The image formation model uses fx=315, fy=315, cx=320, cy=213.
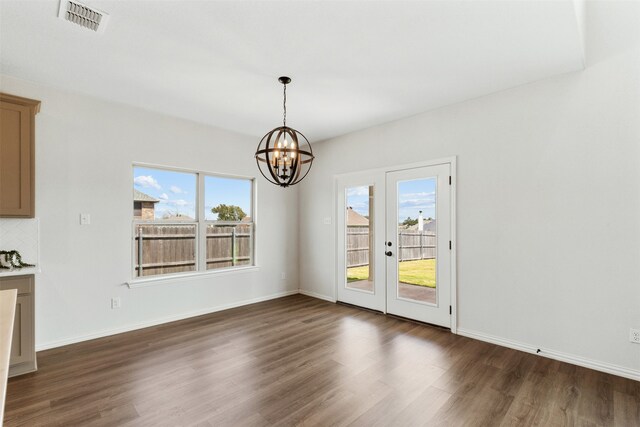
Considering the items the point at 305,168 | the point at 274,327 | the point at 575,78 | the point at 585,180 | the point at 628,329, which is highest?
the point at 575,78

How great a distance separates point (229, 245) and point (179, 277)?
95 centimetres

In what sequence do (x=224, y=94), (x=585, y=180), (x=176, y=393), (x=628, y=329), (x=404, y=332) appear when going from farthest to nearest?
(x=404, y=332), (x=224, y=94), (x=585, y=180), (x=628, y=329), (x=176, y=393)

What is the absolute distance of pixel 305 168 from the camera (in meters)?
5.93

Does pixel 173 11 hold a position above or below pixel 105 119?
above

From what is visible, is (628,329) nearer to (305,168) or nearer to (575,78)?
(575,78)

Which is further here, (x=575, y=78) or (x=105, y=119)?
(x=105, y=119)

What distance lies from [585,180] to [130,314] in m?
5.33

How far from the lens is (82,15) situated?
7.52ft

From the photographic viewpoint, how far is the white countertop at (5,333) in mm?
1009

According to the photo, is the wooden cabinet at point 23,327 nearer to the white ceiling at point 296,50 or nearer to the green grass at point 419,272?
the white ceiling at point 296,50

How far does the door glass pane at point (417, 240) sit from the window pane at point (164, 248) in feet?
10.1

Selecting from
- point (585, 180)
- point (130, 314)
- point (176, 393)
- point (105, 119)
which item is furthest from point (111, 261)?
point (585, 180)

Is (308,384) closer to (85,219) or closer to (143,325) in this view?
(143,325)

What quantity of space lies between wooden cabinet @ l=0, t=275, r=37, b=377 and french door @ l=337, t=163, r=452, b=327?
12.7ft
